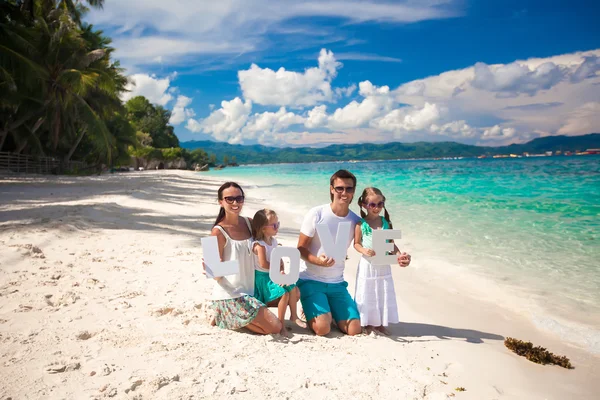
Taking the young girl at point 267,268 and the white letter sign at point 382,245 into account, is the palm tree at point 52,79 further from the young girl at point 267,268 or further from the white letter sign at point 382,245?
the white letter sign at point 382,245

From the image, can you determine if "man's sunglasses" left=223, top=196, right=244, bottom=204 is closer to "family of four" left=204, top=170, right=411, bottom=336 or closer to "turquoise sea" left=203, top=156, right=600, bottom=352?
"family of four" left=204, top=170, right=411, bottom=336

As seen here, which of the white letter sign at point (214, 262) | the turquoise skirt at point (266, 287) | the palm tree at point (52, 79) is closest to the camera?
the white letter sign at point (214, 262)

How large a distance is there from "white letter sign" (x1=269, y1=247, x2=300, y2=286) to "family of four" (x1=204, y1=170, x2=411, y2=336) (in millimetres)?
214

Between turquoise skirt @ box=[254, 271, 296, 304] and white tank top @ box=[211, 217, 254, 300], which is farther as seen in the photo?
turquoise skirt @ box=[254, 271, 296, 304]

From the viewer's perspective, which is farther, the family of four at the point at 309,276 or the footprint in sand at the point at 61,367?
the family of four at the point at 309,276

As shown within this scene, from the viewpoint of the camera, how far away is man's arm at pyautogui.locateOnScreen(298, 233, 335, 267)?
3.79m

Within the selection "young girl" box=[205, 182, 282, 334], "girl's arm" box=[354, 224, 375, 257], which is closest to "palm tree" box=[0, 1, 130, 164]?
"young girl" box=[205, 182, 282, 334]

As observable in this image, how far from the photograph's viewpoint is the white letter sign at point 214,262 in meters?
3.33

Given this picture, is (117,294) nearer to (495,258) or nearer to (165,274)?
(165,274)

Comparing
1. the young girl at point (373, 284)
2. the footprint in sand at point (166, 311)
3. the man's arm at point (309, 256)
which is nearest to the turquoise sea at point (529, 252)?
the young girl at point (373, 284)

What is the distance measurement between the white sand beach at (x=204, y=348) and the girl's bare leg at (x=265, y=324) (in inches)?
3.3

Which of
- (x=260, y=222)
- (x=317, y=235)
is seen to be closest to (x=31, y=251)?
(x=260, y=222)

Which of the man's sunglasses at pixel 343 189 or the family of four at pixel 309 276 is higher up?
the man's sunglasses at pixel 343 189

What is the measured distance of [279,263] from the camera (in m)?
3.44
